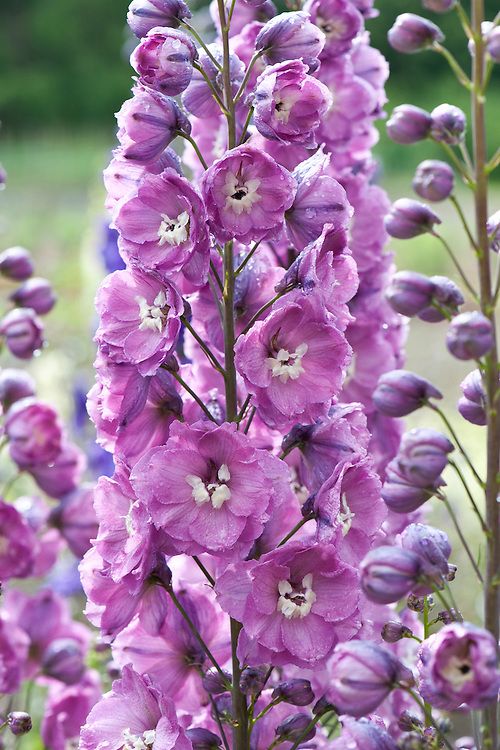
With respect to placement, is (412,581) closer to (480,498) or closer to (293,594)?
(293,594)

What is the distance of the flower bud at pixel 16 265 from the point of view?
1189 millimetres

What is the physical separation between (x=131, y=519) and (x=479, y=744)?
0.28m

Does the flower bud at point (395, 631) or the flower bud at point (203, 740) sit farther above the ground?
the flower bud at point (395, 631)

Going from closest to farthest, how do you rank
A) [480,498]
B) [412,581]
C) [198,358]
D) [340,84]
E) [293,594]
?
[412,581] → [293,594] → [198,358] → [340,84] → [480,498]

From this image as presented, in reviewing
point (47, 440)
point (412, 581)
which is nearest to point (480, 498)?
point (47, 440)

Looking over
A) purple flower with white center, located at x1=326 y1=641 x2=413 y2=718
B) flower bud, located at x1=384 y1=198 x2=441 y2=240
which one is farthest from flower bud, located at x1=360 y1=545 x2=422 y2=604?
flower bud, located at x1=384 y1=198 x2=441 y2=240

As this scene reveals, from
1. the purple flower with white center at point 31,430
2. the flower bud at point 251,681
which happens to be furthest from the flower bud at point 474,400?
the purple flower with white center at point 31,430

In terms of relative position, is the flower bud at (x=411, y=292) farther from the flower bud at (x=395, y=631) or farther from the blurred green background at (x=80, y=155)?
the blurred green background at (x=80, y=155)

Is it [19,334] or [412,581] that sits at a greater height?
[412,581]

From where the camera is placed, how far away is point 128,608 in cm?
83

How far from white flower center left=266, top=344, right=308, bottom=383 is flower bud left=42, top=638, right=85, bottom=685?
0.55 meters

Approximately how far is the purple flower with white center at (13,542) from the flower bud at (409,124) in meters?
0.56

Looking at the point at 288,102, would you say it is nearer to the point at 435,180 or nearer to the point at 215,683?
the point at 435,180

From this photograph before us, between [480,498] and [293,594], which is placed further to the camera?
[480,498]
